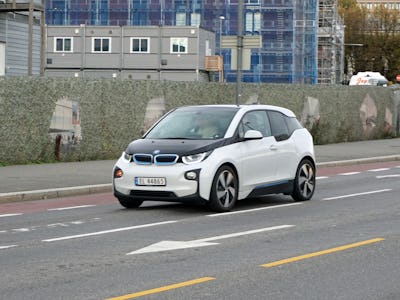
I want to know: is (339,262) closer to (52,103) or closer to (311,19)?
(52,103)

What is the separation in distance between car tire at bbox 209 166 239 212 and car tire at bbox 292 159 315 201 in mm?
1812

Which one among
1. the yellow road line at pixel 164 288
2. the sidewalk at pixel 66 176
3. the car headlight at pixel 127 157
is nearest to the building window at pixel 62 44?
the sidewalk at pixel 66 176

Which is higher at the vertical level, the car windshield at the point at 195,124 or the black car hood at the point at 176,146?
the car windshield at the point at 195,124

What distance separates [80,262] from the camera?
9531mm

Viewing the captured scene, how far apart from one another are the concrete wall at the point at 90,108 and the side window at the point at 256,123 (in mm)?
8690

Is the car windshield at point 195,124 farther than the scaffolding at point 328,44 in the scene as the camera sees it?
No

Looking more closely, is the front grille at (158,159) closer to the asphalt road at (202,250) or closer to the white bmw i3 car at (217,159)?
the white bmw i3 car at (217,159)

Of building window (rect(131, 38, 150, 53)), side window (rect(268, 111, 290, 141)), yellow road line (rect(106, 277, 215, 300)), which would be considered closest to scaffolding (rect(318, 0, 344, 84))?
building window (rect(131, 38, 150, 53))

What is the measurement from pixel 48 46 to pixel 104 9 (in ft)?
34.0

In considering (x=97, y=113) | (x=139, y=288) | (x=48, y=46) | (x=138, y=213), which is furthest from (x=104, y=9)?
(x=139, y=288)

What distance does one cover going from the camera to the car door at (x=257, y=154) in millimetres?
14672

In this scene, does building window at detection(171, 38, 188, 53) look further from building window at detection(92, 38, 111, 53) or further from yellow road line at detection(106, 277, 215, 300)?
yellow road line at detection(106, 277, 215, 300)

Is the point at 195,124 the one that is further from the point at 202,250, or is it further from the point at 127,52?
the point at 127,52

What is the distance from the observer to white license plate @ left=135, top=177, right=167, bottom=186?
13875 millimetres
